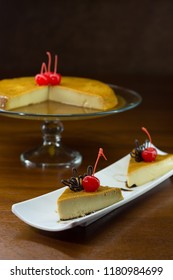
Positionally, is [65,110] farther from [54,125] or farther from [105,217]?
[105,217]

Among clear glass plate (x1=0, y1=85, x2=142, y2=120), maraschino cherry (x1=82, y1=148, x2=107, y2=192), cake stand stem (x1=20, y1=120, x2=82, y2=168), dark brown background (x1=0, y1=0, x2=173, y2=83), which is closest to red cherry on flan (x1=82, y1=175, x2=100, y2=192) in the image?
maraschino cherry (x1=82, y1=148, x2=107, y2=192)

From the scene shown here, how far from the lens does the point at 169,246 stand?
5.03ft

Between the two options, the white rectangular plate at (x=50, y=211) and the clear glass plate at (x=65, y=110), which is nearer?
the white rectangular plate at (x=50, y=211)

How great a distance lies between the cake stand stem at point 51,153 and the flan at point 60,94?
9cm

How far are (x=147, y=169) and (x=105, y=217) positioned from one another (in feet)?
0.83

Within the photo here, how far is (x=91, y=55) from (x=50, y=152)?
1673 mm

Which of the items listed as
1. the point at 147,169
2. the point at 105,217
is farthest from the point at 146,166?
the point at 105,217

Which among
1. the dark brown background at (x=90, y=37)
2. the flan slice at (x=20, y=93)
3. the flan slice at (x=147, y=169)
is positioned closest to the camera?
the flan slice at (x=147, y=169)

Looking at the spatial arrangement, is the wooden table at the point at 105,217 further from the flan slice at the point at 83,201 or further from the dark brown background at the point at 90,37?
the dark brown background at the point at 90,37

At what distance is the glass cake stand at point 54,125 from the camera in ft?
6.41

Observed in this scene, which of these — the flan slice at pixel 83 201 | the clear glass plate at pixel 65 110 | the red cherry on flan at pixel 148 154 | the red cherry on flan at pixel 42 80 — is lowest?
the flan slice at pixel 83 201

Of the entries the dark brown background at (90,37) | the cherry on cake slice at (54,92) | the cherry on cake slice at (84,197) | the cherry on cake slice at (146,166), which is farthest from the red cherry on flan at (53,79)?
the dark brown background at (90,37)

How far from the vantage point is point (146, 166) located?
6.13 ft

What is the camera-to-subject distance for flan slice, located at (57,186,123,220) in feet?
5.20
